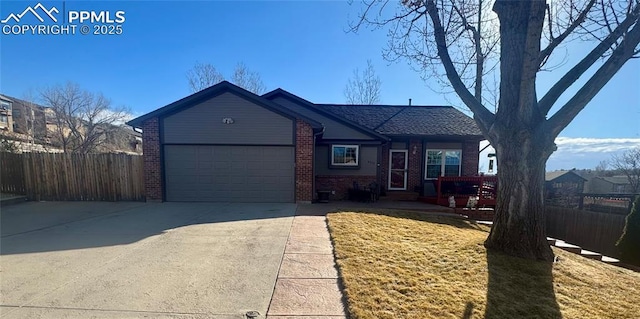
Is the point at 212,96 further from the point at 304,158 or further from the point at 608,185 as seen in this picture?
the point at 608,185

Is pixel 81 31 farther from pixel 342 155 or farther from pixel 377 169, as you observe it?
pixel 377 169

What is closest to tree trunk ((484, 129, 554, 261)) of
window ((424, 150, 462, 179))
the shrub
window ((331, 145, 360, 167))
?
the shrub

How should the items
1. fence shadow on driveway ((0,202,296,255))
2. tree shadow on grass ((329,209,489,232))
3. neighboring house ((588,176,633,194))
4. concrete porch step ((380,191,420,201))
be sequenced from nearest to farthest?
1. fence shadow on driveway ((0,202,296,255))
2. tree shadow on grass ((329,209,489,232))
3. concrete porch step ((380,191,420,201))
4. neighboring house ((588,176,633,194))

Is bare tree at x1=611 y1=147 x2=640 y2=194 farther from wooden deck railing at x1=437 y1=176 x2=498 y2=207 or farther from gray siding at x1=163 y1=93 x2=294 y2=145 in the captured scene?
gray siding at x1=163 y1=93 x2=294 y2=145

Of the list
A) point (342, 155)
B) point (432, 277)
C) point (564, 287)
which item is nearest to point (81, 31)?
point (342, 155)

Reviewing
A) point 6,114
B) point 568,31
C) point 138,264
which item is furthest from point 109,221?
point 6,114

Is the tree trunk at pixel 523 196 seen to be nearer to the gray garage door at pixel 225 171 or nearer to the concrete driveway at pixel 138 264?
the concrete driveway at pixel 138 264

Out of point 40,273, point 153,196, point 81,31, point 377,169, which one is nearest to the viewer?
point 40,273

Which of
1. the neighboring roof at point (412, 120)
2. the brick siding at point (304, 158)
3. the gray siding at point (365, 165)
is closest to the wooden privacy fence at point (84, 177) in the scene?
the brick siding at point (304, 158)

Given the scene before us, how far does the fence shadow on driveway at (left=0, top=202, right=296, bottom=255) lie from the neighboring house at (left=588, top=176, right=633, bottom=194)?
1245 inches

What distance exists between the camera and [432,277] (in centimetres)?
361

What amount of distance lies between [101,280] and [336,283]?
312 centimetres

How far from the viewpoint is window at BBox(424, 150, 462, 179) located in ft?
39.3

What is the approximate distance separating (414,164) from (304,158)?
553cm
